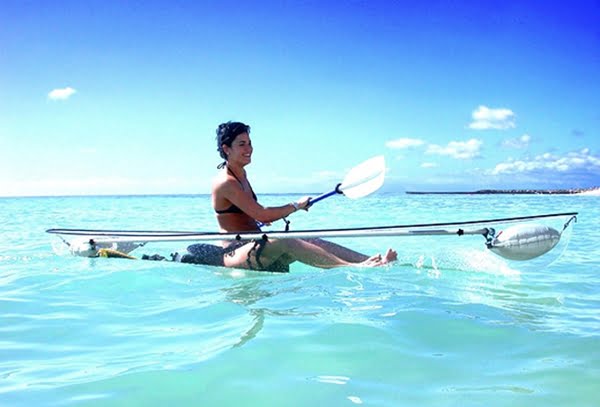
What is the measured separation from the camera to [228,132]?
5566 millimetres

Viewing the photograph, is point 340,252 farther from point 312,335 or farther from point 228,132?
point 312,335

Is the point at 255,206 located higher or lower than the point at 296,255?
higher

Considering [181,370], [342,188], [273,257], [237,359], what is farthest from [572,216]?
[181,370]

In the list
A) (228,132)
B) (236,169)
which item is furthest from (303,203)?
(228,132)

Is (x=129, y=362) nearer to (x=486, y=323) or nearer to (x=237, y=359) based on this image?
(x=237, y=359)

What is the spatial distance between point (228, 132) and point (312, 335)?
2994 millimetres

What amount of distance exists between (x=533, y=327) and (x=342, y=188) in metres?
3.06

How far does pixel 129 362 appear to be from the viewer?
9.09 ft

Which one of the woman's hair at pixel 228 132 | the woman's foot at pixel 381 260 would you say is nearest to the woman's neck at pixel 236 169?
the woman's hair at pixel 228 132

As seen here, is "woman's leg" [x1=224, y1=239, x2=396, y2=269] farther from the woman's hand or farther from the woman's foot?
the woman's hand

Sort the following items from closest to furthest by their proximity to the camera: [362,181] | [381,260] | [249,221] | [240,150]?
[381,260] < [240,150] < [249,221] < [362,181]

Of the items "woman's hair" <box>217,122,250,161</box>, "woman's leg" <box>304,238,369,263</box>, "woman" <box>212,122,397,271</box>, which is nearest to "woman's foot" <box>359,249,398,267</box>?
"woman" <box>212,122,397,271</box>

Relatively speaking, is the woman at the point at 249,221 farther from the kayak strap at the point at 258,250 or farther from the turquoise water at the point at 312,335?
the turquoise water at the point at 312,335

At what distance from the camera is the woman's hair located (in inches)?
218
